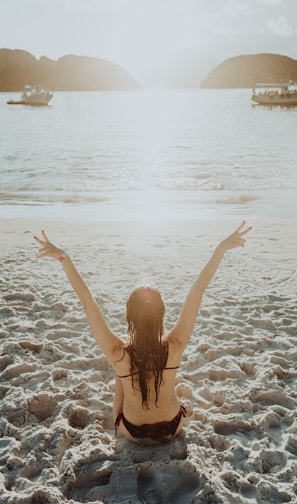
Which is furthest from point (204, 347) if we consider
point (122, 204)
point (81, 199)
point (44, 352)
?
point (81, 199)

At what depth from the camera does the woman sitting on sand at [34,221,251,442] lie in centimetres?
254

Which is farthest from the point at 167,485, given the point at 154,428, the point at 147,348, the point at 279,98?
the point at 279,98

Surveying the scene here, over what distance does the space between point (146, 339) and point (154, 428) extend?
0.78m

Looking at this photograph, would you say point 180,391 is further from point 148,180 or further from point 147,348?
point 148,180

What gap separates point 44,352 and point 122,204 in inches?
347

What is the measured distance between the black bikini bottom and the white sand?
4.0 inches

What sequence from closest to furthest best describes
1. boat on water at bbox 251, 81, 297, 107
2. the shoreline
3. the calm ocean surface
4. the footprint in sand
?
the footprint in sand → the shoreline → the calm ocean surface → boat on water at bbox 251, 81, 297, 107

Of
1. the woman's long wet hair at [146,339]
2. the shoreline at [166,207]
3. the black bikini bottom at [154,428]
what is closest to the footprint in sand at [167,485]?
the black bikini bottom at [154,428]

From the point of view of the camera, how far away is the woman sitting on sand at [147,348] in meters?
2.54

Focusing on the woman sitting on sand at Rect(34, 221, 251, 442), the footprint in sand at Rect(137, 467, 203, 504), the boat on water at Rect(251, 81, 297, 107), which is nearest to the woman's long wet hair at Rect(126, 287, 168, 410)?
the woman sitting on sand at Rect(34, 221, 251, 442)

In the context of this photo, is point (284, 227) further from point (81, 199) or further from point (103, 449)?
point (103, 449)

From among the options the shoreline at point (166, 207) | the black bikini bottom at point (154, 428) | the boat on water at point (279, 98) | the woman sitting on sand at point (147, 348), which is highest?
the boat on water at point (279, 98)

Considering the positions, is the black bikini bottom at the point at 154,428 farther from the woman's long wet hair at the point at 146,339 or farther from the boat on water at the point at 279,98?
the boat on water at the point at 279,98

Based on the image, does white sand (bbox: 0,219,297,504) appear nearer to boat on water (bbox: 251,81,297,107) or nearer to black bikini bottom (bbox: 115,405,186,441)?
black bikini bottom (bbox: 115,405,186,441)
